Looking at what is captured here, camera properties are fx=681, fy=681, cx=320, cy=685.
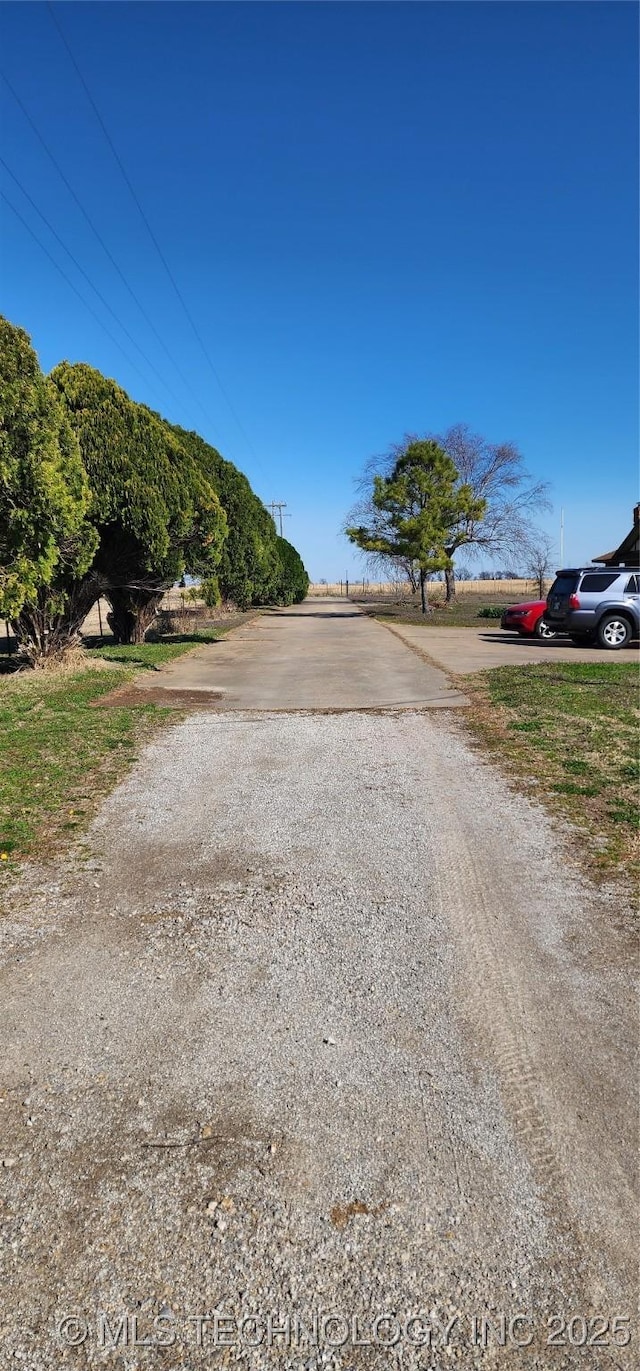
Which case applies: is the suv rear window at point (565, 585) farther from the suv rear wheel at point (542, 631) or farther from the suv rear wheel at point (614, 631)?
the suv rear wheel at point (542, 631)

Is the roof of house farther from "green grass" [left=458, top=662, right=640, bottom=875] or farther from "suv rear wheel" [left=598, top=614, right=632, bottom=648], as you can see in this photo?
"green grass" [left=458, top=662, right=640, bottom=875]

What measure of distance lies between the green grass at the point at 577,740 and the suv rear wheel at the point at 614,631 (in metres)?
4.27

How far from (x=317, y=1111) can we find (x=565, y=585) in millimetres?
14758

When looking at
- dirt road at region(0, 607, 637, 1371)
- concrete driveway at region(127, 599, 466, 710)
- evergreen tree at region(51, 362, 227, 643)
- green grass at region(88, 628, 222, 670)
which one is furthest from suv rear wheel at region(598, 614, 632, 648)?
dirt road at region(0, 607, 637, 1371)

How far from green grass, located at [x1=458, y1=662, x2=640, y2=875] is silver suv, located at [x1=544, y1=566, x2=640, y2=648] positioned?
4084 mm

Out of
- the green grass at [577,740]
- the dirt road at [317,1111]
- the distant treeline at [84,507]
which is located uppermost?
the distant treeline at [84,507]

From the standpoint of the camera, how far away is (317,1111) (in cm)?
205

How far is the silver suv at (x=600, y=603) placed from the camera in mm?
14750

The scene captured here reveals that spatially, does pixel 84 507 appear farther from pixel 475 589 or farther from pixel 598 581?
pixel 475 589

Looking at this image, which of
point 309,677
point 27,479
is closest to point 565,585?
point 309,677

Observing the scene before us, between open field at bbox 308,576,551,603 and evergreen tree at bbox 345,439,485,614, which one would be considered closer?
evergreen tree at bbox 345,439,485,614

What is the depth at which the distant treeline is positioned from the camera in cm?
895

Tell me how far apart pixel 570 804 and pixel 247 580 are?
83.4 feet

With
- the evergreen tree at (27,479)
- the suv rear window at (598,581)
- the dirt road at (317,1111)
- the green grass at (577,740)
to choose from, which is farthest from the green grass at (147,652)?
the dirt road at (317,1111)
